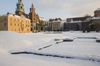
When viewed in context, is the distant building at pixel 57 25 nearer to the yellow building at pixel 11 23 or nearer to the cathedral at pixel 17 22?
the cathedral at pixel 17 22

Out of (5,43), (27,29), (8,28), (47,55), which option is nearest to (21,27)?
(27,29)

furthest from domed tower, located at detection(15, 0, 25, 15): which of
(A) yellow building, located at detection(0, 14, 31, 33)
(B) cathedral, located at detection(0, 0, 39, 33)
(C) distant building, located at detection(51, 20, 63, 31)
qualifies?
(C) distant building, located at detection(51, 20, 63, 31)

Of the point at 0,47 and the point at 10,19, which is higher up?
the point at 10,19

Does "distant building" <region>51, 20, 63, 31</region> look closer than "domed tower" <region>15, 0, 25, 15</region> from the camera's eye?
No

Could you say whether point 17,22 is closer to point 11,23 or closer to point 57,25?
point 11,23

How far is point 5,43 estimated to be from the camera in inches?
365

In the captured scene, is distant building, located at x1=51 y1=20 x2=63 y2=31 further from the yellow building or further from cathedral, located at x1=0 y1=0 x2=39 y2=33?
the yellow building

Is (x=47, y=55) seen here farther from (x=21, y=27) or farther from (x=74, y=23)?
(x=74, y=23)

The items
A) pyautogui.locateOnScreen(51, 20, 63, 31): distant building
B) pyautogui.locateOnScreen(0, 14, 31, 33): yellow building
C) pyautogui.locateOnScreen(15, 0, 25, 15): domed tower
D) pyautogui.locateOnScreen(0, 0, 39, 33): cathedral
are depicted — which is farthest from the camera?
pyautogui.locateOnScreen(51, 20, 63, 31): distant building

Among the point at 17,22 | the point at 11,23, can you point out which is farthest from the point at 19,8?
the point at 11,23

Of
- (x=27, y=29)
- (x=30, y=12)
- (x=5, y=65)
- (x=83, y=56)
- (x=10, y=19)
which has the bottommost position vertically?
(x=5, y=65)

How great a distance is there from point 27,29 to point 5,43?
38813 mm

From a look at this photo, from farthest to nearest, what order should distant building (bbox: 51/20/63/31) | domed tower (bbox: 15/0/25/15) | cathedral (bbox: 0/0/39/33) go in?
distant building (bbox: 51/20/63/31) → domed tower (bbox: 15/0/25/15) → cathedral (bbox: 0/0/39/33)

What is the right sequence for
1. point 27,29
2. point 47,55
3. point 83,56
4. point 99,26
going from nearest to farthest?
point 83,56, point 47,55, point 99,26, point 27,29
